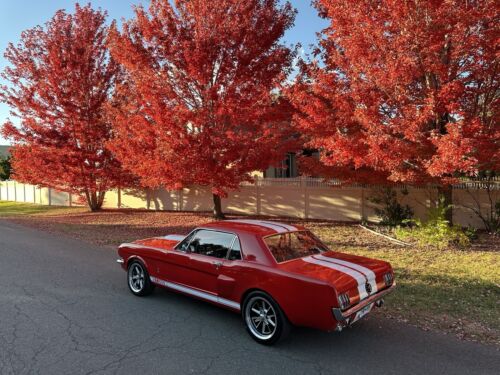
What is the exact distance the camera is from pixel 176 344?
14.3 ft

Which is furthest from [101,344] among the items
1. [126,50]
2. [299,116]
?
[126,50]

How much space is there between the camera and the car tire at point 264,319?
4277 millimetres

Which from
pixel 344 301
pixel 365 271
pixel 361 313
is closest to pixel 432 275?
pixel 365 271

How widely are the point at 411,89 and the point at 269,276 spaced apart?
7.08 meters

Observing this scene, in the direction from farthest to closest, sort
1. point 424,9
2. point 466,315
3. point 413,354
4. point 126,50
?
point 126,50 → point 424,9 → point 466,315 → point 413,354

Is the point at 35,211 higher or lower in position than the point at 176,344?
higher

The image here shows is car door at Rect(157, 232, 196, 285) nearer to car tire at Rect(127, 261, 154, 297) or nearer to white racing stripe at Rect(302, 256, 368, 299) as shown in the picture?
car tire at Rect(127, 261, 154, 297)

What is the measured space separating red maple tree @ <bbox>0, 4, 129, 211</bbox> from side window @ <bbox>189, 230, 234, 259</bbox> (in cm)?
1375

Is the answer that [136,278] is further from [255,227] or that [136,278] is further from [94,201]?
[94,201]

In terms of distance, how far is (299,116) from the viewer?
10.3 metres

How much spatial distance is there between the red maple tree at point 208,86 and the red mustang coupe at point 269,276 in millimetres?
5992

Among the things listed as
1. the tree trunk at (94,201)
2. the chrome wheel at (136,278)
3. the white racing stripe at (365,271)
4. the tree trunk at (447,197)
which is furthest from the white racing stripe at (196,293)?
the tree trunk at (94,201)

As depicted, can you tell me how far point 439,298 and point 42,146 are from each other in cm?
1775

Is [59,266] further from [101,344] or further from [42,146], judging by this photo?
[42,146]
